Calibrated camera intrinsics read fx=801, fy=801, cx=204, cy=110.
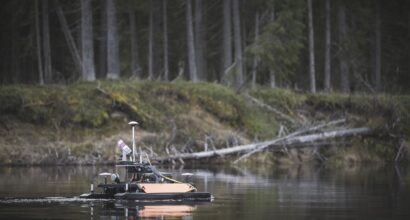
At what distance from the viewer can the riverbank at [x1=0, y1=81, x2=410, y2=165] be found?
44.0 m

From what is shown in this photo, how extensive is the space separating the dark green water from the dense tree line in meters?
13.7

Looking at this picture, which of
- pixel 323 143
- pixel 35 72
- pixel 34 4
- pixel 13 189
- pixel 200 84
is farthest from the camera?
pixel 35 72

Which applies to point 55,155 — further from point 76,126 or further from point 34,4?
point 34,4

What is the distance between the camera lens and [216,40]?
6800cm

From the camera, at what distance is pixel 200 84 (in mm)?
51156

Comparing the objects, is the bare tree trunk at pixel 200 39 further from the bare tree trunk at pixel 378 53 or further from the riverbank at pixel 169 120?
the bare tree trunk at pixel 378 53

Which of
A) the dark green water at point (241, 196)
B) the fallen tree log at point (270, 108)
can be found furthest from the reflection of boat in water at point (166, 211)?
the fallen tree log at point (270, 108)

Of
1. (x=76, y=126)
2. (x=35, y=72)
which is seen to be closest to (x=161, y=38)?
(x=35, y=72)

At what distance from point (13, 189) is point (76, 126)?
53.3ft

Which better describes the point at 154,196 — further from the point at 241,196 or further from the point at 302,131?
→ the point at 302,131

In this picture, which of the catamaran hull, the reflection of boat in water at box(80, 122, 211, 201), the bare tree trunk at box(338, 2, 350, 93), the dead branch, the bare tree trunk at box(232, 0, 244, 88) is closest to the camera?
the catamaran hull

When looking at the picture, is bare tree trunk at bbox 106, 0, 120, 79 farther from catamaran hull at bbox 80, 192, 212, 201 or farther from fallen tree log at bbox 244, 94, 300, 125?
catamaran hull at bbox 80, 192, 212, 201

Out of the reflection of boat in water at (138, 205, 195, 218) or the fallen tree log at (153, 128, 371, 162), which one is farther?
the fallen tree log at (153, 128, 371, 162)

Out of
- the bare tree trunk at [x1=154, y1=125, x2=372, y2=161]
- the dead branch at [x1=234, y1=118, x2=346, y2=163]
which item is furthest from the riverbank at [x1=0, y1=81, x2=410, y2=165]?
the dead branch at [x1=234, y1=118, x2=346, y2=163]
